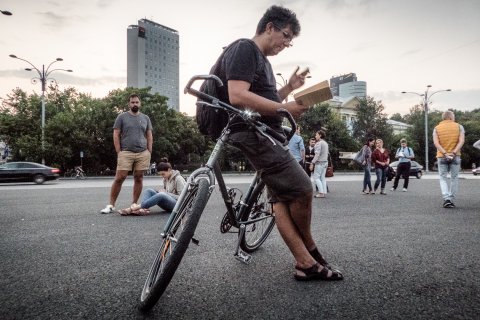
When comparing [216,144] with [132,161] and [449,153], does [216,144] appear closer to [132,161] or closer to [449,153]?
[132,161]

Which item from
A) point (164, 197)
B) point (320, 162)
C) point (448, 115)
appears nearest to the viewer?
point (164, 197)

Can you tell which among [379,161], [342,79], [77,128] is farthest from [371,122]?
[342,79]

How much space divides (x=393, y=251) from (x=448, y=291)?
113cm

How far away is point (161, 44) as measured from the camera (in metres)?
176

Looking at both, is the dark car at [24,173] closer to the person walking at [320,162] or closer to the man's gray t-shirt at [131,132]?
the man's gray t-shirt at [131,132]

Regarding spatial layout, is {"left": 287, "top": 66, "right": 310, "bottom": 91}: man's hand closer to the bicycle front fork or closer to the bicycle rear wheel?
the bicycle rear wheel

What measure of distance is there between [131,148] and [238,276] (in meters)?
4.21

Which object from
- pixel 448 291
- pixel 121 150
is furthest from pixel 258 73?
pixel 121 150

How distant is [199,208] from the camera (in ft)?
6.74

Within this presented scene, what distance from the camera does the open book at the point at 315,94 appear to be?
2.05 meters

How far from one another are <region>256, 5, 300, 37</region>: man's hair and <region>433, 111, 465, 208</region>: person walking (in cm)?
620

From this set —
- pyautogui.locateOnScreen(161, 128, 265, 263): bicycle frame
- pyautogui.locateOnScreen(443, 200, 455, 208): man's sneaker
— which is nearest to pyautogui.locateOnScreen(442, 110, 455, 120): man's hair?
pyautogui.locateOnScreen(443, 200, 455, 208): man's sneaker

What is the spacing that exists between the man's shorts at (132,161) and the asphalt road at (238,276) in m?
1.52

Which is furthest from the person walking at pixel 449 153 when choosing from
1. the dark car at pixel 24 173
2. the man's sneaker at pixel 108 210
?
the dark car at pixel 24 173
